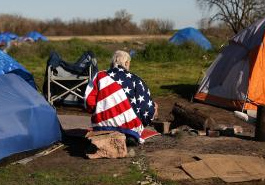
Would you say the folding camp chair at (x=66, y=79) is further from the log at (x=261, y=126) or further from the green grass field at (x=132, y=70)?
the log at (x=261, y=126)

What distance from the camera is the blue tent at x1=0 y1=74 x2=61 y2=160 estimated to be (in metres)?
7.66

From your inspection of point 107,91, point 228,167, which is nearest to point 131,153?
point 107,91

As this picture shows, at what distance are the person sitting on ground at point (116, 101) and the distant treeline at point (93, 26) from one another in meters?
64.8

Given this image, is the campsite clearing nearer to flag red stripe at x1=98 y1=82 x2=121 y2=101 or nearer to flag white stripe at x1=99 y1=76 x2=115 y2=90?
flag red stripe at x1=98 y1=82 x2=121 y2=101

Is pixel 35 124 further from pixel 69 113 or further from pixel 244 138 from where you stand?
pixel 69 113

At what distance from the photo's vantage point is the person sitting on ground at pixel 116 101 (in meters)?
8.19

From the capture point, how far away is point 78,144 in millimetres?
8930

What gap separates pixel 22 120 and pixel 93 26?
71.1m

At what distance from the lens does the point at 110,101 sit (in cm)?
817

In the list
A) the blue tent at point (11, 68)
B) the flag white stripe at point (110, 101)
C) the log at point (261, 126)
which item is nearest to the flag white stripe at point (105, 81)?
the flag white stripe at point (110, 101)

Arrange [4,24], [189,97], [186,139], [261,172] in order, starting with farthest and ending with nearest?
[4,24]
[189,97]
[186,139]
[261,172]

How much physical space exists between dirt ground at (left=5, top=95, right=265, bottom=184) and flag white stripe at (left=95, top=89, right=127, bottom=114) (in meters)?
0.70

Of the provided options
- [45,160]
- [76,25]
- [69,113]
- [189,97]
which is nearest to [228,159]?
[45,160]

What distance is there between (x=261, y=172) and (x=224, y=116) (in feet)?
17.7
